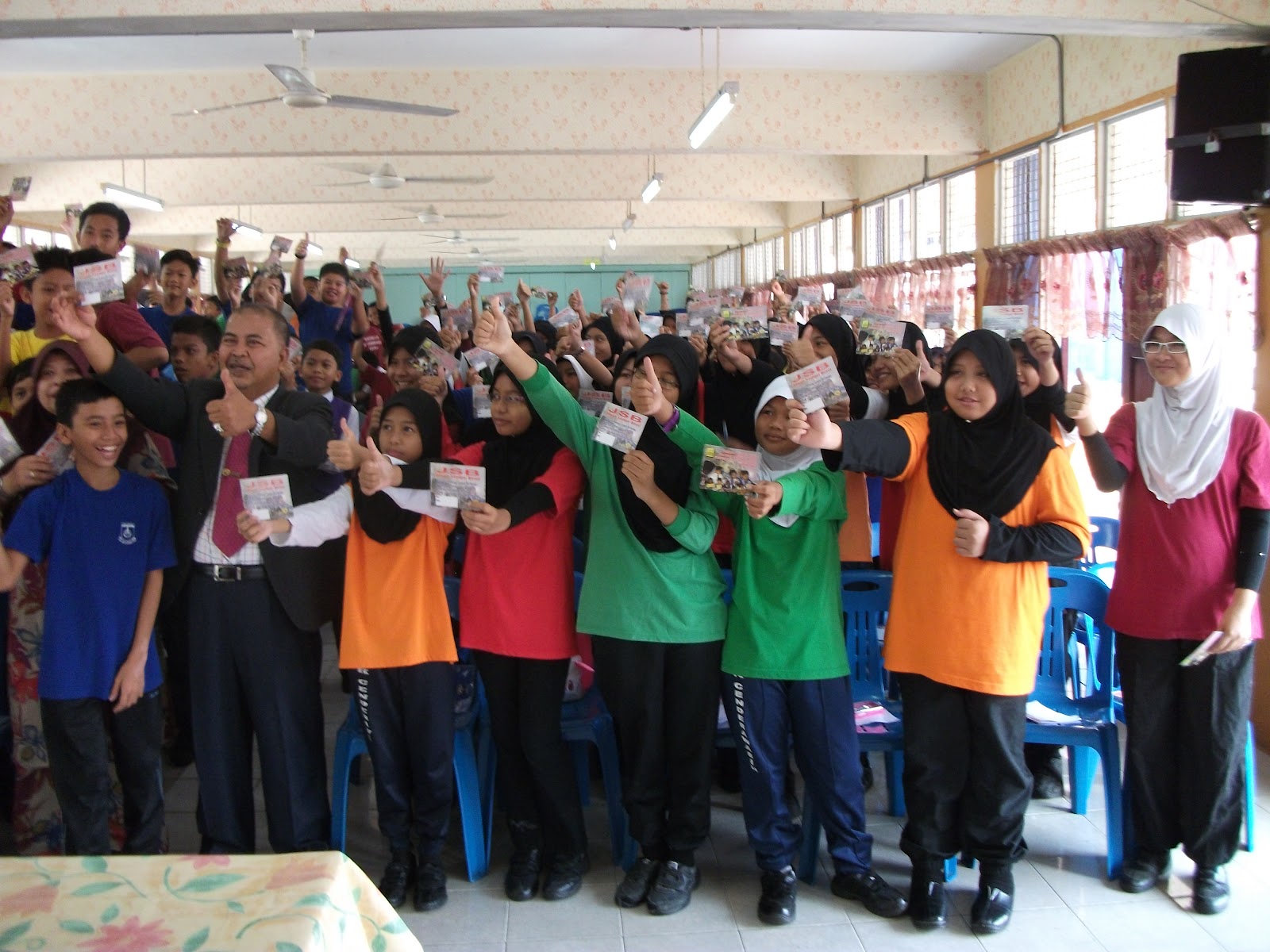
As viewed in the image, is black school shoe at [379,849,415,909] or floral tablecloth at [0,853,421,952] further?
black school shoe at [379,849,415,909]

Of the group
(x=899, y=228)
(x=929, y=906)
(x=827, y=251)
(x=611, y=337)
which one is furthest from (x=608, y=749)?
(x=827, y=251)

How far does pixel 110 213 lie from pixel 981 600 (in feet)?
10.8

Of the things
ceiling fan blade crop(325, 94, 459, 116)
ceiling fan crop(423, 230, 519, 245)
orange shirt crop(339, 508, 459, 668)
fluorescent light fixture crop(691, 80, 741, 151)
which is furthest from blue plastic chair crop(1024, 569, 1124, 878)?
ceiling fan crop(423, 230, 519, 245)

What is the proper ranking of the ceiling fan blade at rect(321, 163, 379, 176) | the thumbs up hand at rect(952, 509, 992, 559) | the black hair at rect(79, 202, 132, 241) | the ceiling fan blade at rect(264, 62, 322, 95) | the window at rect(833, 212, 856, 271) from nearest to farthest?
the thumbs up hand at rect(952, 509, 992, 559) < the black hair at rect(79, 202, 132, 241) < the ceiling fan blade at rect(264, 62, 322, 95) < the ceiling fan blade at rect(321, 163, 379, 176) < the window at rect(833, 212, 856, 271)

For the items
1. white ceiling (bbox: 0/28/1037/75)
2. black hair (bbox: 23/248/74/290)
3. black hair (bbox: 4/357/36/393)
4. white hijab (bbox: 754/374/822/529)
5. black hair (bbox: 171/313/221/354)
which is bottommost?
white hijab (bbox: 754/374/822/529)

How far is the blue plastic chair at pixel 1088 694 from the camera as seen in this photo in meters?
2.74

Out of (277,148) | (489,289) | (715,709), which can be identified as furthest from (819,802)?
(489,289)

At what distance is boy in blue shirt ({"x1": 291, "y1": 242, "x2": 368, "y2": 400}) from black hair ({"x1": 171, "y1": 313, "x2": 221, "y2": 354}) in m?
1.85

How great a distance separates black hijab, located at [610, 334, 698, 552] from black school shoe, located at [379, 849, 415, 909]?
1.10 m

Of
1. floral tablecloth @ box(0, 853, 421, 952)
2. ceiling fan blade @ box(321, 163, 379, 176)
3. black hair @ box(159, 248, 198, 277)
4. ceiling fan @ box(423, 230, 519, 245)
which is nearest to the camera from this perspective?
floral tablecloth @ box(0, 853, 421, 952)

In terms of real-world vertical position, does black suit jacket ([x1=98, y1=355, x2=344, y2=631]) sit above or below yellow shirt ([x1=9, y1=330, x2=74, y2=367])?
below

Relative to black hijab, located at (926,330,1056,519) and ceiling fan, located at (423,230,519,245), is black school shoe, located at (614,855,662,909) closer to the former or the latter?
black hijab, located at (926,330,1056,519)

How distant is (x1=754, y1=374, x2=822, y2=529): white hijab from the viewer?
2.48 meters

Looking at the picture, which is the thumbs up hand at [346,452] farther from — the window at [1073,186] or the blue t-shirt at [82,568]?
the window at [1073,186]
